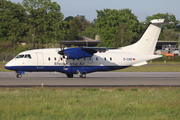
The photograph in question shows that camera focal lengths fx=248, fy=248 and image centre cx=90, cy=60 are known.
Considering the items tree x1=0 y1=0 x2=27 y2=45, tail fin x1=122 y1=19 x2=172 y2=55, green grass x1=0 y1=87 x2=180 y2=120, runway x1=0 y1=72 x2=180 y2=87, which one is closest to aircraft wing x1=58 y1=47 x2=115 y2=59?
runway x1=0 y1=72 x2=180 y2=87

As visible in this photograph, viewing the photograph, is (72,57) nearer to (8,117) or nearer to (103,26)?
(8,117)

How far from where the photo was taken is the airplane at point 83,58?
30.1 meters

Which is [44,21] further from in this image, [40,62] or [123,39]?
[40,62]

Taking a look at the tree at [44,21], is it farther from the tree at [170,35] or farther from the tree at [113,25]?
the tree at [170,35]

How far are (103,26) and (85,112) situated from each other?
10440 cm

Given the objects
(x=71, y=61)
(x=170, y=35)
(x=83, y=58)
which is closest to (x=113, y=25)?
(x=170, y=35)

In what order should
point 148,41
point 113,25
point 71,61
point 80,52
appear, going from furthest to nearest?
point 113,25 → point 148,41 → point 71,61 → point 80,52

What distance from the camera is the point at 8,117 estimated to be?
34.7 feet

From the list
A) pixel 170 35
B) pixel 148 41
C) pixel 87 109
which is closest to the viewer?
pixel 87 109

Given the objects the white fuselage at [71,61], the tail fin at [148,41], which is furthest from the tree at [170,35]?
the white fuselage at [71,61]

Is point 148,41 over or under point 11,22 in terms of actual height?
under

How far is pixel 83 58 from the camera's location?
3200cm

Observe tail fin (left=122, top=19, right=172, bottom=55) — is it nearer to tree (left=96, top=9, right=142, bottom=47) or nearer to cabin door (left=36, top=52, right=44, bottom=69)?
cabin door (left=36, top=52, right=44, bottom=69)

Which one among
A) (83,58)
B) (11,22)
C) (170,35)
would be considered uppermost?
(11,22)
